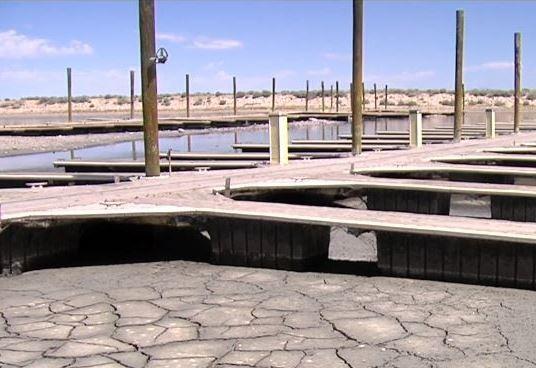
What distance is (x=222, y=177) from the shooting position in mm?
10984

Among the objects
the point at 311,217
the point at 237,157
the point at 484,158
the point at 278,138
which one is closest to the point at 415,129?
the point at 484,158

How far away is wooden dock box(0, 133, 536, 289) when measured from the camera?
263 inches

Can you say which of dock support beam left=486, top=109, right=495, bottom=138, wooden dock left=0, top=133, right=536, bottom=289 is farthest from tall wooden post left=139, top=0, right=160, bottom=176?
dock support beam left=486, top=109, right=495, bottom=138

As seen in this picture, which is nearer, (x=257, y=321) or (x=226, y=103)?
(x=257, y=321)

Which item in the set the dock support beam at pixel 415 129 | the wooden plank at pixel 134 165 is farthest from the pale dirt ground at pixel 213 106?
the wooden plank at pixel 134 165

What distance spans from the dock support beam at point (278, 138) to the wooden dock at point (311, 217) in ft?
6.40

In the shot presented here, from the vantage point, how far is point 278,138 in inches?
515

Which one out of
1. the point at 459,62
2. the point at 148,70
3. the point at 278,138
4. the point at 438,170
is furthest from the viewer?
the point at 459,62

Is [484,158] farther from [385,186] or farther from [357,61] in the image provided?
[385,186]

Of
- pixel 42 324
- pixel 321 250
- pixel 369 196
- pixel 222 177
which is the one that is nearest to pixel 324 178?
pixel 369 196

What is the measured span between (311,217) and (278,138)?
5902mm

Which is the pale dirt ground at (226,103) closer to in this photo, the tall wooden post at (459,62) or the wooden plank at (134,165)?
the tall wooden post at (459,62)

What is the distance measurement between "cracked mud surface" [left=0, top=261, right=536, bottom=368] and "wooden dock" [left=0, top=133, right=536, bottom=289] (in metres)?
0.22

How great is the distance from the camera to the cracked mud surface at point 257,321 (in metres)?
5.03
